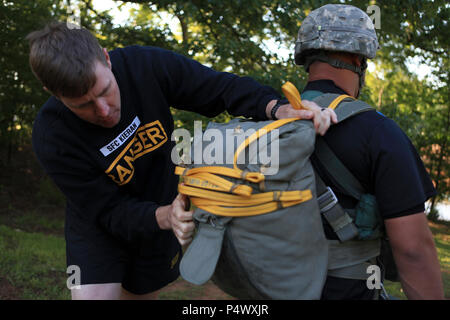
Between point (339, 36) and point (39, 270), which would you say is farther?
point (39, 270)

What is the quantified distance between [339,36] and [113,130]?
1.45m

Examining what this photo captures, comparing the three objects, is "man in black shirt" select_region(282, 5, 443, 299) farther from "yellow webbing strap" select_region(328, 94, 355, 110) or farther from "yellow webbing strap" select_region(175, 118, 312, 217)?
"yellow webbing strap" select_region(175, 118, 312, 217)

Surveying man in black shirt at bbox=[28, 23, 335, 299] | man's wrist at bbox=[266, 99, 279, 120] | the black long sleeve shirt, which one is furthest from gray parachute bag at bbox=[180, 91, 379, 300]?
the black long sleeve shirt

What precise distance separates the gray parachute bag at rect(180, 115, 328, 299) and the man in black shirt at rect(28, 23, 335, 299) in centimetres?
26

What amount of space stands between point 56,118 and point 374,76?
15.4 metres

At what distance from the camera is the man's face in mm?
2293

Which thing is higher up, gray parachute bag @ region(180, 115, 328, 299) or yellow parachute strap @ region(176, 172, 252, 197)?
yellow parachute strap @ region(176, 172, 252, 197)

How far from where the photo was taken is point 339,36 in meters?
2.16

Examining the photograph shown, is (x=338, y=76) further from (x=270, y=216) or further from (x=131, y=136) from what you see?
(x=131, y=136)

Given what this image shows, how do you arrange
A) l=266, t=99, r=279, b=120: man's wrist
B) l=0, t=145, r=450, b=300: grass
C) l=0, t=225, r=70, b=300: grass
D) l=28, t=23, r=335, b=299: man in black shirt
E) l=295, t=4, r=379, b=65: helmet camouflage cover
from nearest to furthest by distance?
l=295, t=4, r=379, b=65: helmet camouflage cover → l=28, t=23, r=335, b=299: man in black shirt → l=266, t=99, r=279, b=120: man's wrist → l=0, t=225, r=70, b=300: grass → l=0, t=145, r=450, b=300: grass

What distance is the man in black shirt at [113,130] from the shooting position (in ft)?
7.44

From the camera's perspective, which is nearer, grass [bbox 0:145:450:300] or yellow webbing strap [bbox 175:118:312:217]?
yellow webbing strap [bbox 175:118:312:217]
